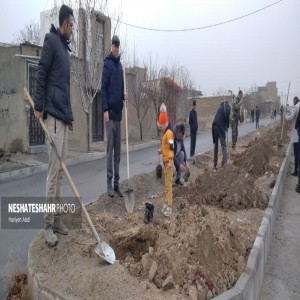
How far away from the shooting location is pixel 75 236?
3.99 meters

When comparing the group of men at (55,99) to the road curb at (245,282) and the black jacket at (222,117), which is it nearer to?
the road curb at (245,282)

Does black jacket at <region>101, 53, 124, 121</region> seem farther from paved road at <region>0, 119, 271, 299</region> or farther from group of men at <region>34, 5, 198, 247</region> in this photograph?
paved road at <region>0, 119, 271, 299</region>

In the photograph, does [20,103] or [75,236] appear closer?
Result: [75,236]

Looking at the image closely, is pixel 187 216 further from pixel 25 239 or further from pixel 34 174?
pixel 34 174

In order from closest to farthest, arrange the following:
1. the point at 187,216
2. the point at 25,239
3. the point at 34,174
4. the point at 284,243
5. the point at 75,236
A: the point at 75,236, the point at 187,216, the point at 25,239, the point at 284,243, the point at 34,174

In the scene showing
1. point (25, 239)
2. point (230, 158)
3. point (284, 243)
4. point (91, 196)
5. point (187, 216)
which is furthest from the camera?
point (230, 158)

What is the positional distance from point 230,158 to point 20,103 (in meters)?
7.65

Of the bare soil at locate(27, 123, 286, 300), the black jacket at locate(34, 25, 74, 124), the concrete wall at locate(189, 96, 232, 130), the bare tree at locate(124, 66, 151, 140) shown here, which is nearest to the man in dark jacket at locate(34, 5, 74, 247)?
the black jacket at locate(34, 25, 74, 124)

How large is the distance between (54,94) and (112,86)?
1.93 meters

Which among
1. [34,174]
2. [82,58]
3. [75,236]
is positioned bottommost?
[34,174]

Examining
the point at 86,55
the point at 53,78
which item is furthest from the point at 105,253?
the point at 86,55

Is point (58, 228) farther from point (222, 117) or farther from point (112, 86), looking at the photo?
point (222, 117)

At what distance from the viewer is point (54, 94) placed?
3699mm

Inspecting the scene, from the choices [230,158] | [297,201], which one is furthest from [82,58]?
[297,201]
